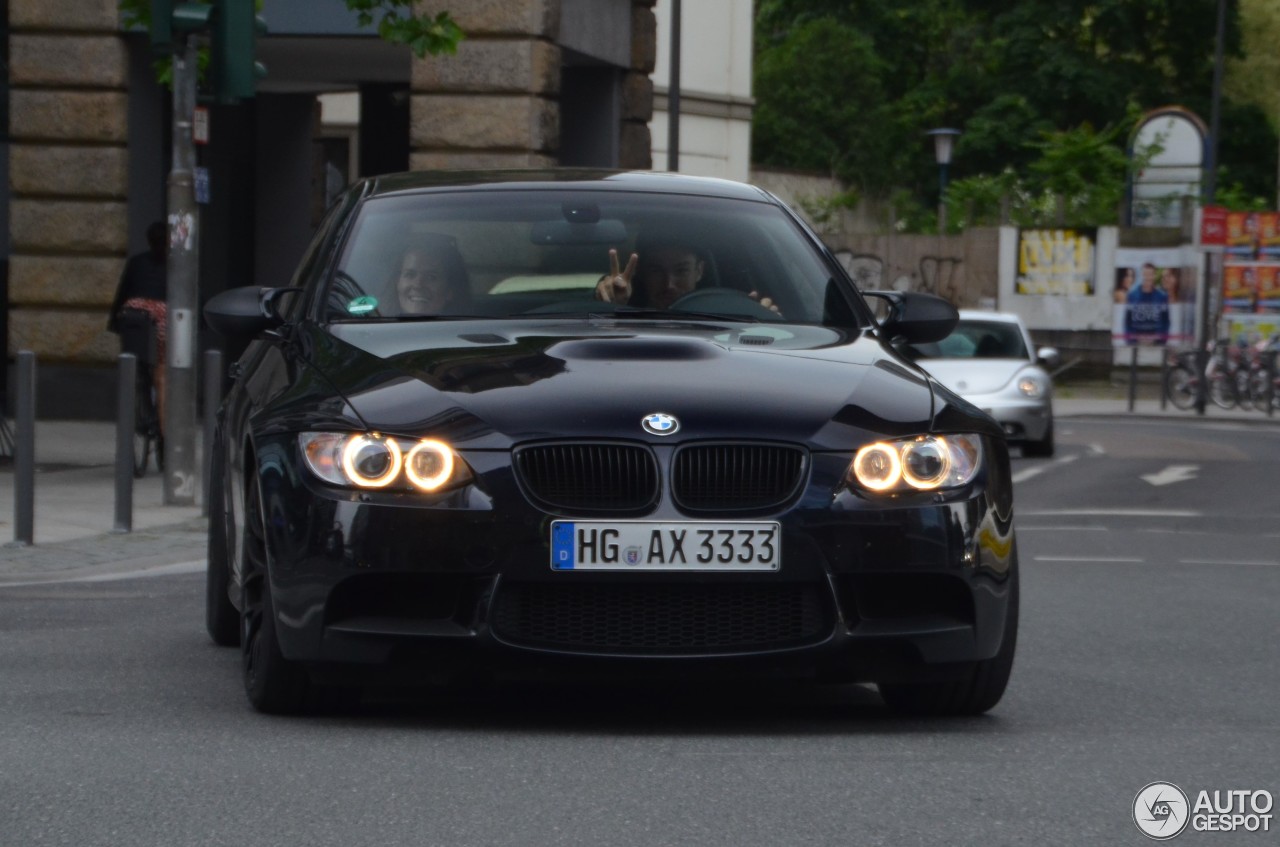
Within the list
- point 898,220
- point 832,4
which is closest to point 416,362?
point 898,220

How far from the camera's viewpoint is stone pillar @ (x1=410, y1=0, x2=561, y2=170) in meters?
21.3

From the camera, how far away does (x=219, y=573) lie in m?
→ 7.72

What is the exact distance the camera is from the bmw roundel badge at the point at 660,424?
5.67 meters

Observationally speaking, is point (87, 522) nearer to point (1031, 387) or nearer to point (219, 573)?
point (219, 573)

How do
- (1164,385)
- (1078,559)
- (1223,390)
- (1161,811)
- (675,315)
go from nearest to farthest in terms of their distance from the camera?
(1161,811)
(675,315)
(1078,559)
(1164,385)
(1223,390)

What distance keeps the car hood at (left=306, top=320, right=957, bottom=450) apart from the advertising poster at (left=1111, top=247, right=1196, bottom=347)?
130 ft

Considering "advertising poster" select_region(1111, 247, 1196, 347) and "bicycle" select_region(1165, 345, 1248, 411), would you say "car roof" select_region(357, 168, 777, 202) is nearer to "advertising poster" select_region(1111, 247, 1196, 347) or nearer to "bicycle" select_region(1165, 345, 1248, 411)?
"bicycle" select_region(1165, 345, 1248, 411)

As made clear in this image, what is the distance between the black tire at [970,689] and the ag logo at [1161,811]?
0.92m

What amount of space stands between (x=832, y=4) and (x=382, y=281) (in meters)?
68.0

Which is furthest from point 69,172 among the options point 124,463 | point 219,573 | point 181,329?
point 219,573

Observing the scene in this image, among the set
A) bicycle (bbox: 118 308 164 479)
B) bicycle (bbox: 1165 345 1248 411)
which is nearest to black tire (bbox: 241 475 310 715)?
bicycle (bbox: 118 308 164 479)

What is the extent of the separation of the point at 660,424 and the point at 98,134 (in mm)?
16449

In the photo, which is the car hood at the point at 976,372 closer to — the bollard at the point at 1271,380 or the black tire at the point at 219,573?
the bollard at the point at 1271,380

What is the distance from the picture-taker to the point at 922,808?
486 cm
